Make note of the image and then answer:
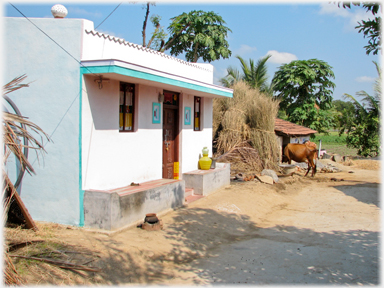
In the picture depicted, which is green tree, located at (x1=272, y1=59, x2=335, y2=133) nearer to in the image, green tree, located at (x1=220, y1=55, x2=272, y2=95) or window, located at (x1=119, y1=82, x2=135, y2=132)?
green tree, located at (x1=220, y1=55, x2=272, y2=95)

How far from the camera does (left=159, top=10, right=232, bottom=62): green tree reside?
68.6 ft

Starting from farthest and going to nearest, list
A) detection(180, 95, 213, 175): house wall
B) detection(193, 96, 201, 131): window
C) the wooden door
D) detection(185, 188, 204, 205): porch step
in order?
detection(193, 96, 201, 131): window → detection(180, 95, 213, 175): house wall → the wooden door → detection(185, 188, 204, 205): porch step

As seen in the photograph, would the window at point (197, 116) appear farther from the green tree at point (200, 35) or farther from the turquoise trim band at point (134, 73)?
the green tree at point (200, 35)

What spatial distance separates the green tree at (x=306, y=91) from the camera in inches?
824

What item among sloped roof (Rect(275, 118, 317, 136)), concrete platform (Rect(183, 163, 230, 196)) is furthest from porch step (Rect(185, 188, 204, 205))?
sloped roof (Rect(275, 118, 317, 136))

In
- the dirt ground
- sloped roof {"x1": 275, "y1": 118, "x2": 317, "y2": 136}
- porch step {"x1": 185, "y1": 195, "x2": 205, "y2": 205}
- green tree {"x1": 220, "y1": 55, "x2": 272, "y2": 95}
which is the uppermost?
green tree {"x1": 220, "y1": 55, "x2": 272, "y2": 95}

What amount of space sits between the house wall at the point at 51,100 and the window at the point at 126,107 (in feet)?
4.61

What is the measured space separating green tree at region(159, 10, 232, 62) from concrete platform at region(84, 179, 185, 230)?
49.1 ft

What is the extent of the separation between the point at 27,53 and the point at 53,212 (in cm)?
304

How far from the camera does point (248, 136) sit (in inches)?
556

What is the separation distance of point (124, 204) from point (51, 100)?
7.78ft

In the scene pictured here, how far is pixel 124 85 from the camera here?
24.6ft

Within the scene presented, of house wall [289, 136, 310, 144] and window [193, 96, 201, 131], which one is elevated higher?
A: window [193, 96, 201, 131]

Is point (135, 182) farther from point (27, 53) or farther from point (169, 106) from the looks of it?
point (27, 53)
